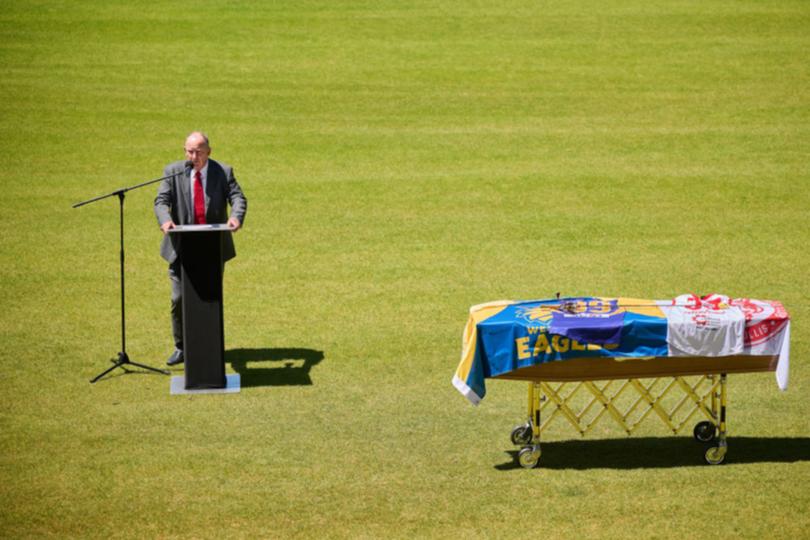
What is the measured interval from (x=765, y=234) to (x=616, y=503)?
27.1 ft

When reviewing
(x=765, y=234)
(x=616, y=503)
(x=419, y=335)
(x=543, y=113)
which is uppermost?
(x=543, y=113)

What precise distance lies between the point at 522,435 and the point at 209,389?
3007 mm

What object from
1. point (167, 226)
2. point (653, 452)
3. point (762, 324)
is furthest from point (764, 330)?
point (167, 226)

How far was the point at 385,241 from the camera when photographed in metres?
15.2

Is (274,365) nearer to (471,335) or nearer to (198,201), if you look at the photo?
(198,201)

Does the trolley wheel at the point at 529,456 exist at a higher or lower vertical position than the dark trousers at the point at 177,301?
lower

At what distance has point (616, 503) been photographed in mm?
8211

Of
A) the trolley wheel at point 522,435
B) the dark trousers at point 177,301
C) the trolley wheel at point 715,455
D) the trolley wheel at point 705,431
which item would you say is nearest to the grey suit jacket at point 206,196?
the dark trousers at point 177,301

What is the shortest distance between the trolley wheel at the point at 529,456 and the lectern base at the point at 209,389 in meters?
2.94

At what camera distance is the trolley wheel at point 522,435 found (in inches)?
360

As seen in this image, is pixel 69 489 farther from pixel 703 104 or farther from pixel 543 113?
pixel 703 104

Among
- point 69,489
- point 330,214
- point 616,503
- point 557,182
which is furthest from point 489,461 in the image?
point 557,182

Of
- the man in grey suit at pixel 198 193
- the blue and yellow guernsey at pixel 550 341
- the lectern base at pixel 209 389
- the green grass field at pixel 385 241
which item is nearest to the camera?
the green grass field at pixel 385 241

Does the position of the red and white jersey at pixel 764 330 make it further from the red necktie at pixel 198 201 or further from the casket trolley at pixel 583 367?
the red necktie at pixel 198 201
